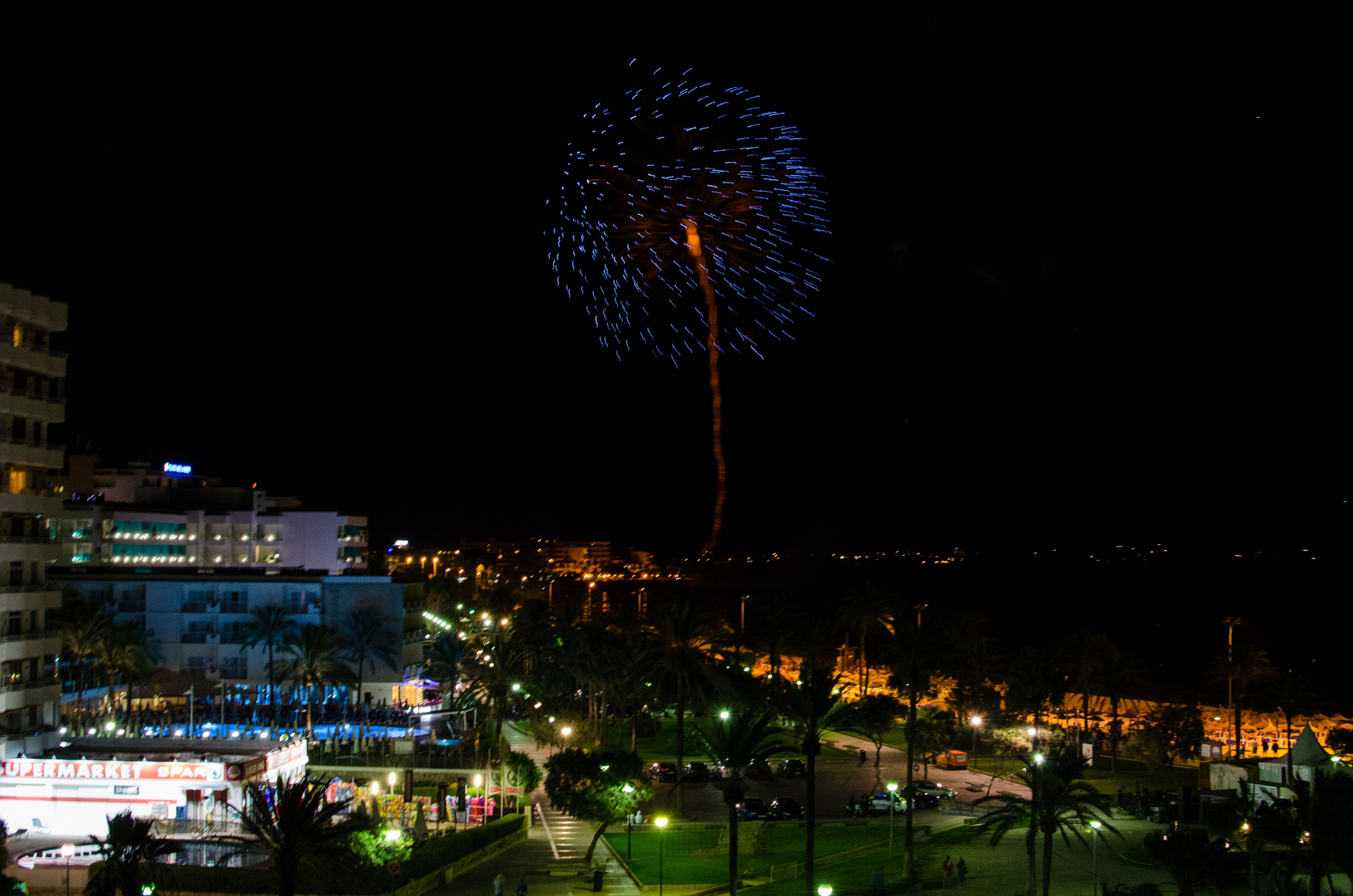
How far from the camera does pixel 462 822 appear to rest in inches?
1709

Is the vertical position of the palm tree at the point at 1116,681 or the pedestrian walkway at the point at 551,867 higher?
the palm tree at the point at 1116,681

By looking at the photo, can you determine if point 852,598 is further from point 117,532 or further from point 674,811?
point 117,532

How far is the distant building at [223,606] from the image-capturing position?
252 ft

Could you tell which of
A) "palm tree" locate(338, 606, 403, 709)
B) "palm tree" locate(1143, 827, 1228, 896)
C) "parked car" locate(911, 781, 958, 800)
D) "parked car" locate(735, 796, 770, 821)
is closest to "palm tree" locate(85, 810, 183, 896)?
"parked car" locate(735, 796, 770, 821)

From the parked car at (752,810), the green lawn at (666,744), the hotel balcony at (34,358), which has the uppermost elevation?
the hotel balcony at (34,358)

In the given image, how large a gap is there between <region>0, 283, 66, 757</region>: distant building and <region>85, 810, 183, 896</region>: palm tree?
22.2 metres

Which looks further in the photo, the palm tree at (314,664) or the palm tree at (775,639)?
the palm tree at (775,639)

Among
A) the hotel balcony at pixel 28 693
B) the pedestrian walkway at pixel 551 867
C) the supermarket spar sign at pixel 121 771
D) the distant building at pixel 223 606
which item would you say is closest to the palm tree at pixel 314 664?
the distant building at pixel 223 606

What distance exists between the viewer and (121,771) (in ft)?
128

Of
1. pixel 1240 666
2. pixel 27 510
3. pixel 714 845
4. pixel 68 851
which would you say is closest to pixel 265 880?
pixel 68 851

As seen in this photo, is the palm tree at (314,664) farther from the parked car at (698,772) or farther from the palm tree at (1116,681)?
the palm tree at (1116,681)

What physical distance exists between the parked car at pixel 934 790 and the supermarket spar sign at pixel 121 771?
92.6 ft

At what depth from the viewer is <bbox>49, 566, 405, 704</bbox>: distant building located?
76688 mm

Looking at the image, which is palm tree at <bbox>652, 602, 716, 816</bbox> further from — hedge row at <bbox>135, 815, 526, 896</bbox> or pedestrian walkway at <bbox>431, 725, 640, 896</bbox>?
hedge row at <bbox>135, 815, 526, 896</bbox>
